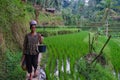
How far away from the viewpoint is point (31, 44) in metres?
4.99

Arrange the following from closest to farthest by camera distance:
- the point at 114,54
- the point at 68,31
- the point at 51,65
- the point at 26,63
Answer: the point at 26,63, the point at 51,65, the point at 114,54, the point at 68,31

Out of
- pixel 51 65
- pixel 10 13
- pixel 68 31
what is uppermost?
pixel 10 13

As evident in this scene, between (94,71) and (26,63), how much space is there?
9.84ft

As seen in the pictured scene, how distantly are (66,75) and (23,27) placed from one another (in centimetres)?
262

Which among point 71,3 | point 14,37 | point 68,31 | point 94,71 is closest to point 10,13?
point 14,37

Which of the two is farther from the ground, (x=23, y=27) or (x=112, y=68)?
(x=23, y=27)

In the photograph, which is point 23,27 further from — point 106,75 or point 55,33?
point 55,33

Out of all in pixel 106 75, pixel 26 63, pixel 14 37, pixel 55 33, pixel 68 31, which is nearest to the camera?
pixel 26 63

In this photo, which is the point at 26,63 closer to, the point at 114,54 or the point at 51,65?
the point at 51,65

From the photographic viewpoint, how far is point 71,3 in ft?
211

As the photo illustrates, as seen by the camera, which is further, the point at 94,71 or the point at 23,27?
the point at 23,27

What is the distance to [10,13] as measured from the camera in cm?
778

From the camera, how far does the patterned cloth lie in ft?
16.3

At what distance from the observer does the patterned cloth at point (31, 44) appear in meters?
4.96
